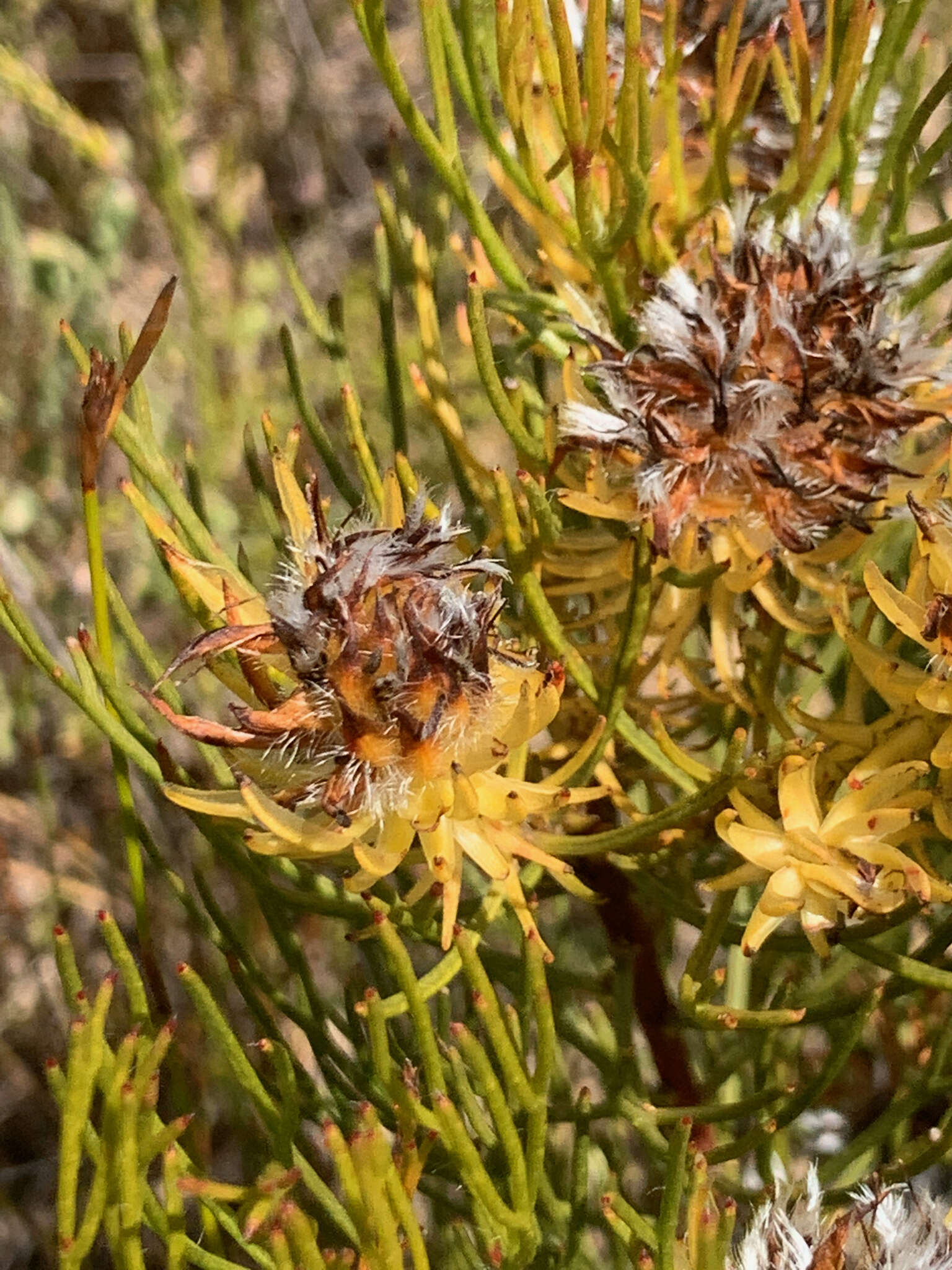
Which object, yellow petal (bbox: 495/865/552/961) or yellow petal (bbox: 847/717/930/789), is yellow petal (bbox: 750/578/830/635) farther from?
yellow petal (bbox: 495/865/552/961)

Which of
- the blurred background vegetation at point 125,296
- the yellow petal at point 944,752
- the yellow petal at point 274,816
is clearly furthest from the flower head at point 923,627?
the blurred background vegetation at point 125,296

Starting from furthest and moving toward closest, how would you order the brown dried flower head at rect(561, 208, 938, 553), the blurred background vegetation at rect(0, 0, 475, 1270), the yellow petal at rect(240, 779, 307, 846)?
the blurred background vegetation at rect(0, 0, 475, 1270) → the brown dried flower head at rect(561, 208, 938, 553) → the yellow petal at rect(240, 779, 307, 846)

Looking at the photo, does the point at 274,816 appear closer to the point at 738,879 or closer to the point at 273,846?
the point at 273,846

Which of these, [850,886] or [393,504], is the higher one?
[393,504]

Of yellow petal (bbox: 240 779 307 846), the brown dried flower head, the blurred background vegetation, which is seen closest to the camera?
yellow petal (bbox: 240 779 307 846)

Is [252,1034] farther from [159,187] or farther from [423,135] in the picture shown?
[159,187]

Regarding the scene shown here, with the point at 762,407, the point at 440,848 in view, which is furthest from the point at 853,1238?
the point at 762,407

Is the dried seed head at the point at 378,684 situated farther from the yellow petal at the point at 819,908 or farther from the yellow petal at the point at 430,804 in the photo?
the yellow petal at the point at 819,908

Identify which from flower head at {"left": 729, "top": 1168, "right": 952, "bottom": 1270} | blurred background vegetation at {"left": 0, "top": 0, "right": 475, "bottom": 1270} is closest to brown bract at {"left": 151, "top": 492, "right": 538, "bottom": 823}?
flower head at {"left": 729, "top": 1168, "right": 952, "bottom": 1270}
